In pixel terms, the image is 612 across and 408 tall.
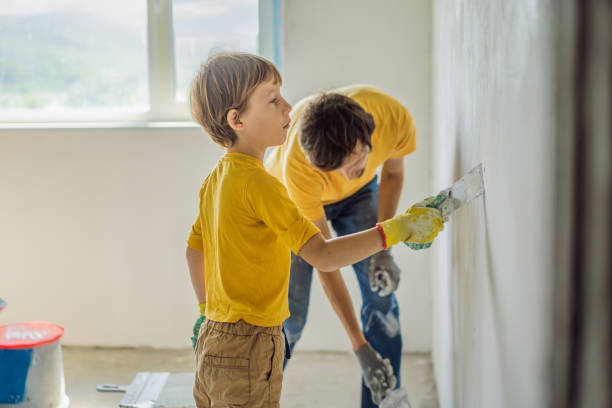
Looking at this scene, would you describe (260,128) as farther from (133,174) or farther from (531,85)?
(133,174)

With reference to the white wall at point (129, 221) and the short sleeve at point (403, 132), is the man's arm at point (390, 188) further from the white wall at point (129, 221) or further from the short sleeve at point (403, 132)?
the white wall at point (129, 221)

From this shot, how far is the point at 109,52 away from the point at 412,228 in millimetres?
2071

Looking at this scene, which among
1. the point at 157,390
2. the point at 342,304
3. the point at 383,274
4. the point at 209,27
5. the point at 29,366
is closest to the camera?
the point at 342,304

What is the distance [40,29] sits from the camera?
9.00 ft

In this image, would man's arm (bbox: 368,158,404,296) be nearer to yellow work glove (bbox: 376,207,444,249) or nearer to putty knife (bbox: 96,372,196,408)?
yellow work glove (bbox: 376,207,444,249)

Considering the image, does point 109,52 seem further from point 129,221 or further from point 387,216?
point 387,216

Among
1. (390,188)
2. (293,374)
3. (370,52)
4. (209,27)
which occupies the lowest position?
(293,374)

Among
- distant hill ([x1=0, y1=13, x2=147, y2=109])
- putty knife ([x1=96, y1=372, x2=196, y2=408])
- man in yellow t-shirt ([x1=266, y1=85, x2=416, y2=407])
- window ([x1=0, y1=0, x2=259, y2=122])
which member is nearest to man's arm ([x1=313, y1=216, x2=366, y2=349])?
man in yellow t-shirt ([x1=266, y1=85, x2=416, y2=407])

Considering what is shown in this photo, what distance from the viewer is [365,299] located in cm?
188

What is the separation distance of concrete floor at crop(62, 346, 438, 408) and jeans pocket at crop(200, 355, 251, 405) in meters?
1.04

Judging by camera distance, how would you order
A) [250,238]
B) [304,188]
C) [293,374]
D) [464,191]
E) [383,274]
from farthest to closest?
[293,374], [383,274], [304,188], [250,238], [464,191]

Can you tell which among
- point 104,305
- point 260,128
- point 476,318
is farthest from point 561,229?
point 104,305

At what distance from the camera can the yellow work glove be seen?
1142 millimetres

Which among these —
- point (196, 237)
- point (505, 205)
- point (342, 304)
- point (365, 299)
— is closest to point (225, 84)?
point (196, 237)
